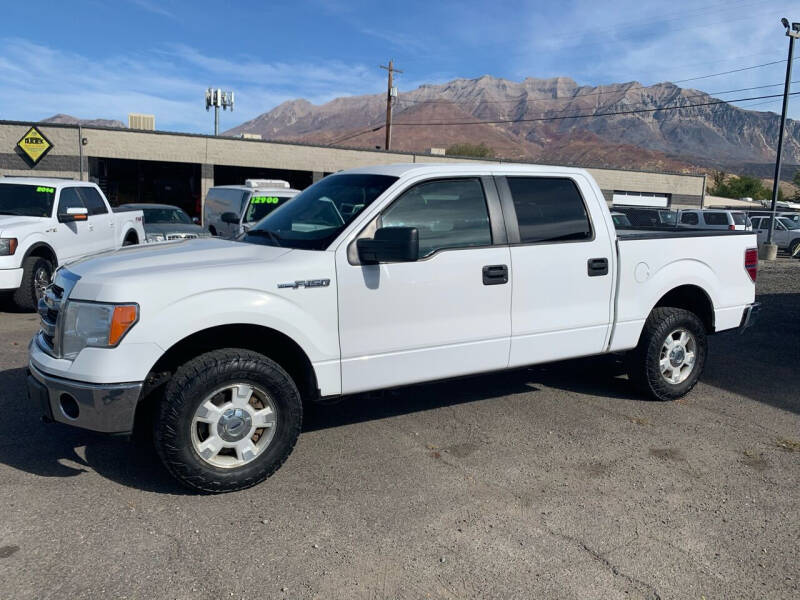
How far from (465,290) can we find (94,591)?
2799 mm

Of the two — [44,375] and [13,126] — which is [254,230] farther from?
[13,126]

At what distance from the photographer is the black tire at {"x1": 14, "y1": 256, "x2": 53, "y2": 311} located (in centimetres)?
946

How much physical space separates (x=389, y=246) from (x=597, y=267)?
197cm

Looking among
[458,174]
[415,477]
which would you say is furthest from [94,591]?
[458,174]

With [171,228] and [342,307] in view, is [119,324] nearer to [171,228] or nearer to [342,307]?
[342,307]

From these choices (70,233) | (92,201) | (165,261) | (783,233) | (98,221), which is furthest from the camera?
(783,233)

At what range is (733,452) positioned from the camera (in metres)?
4.83

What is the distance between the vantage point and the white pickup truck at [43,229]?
30.5 ft

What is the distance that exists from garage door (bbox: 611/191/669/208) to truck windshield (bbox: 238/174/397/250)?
1498 inches

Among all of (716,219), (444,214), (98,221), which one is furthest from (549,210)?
(716,219)

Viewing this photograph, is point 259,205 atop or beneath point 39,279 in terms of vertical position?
atop

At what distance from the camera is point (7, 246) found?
30.1ft

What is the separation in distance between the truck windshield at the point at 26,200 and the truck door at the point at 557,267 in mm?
8008

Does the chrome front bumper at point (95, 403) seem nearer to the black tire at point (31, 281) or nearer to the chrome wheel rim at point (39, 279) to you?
the black tire at point (31, 281)
